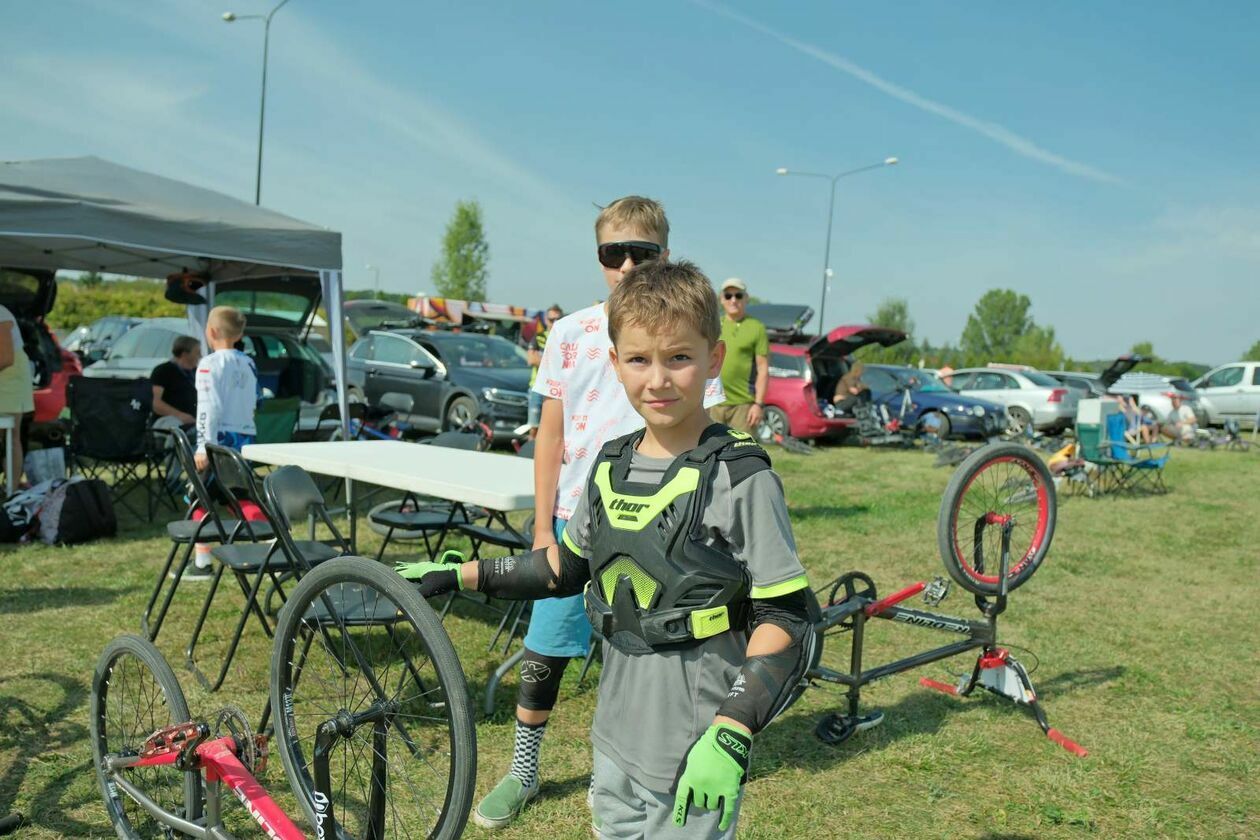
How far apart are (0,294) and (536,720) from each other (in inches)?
356

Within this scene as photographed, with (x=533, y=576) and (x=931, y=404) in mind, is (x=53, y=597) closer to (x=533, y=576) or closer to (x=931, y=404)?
(x=533, y=576)

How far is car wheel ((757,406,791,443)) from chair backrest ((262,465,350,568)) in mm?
11447

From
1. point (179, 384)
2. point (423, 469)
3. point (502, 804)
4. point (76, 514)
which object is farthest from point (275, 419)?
point (502, 804)

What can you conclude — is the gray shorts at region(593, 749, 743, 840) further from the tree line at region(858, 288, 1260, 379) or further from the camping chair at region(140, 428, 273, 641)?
the tree line at region(858, 288, 1260, 379)

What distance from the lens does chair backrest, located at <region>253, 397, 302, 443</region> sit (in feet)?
25.2

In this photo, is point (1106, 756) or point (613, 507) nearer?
point (613, 507)

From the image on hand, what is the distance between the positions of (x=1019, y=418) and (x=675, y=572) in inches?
743

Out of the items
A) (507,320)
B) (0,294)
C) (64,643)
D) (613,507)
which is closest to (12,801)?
(64,643)

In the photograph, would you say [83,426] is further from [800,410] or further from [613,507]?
[800,410]

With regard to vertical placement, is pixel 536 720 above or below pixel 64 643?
above

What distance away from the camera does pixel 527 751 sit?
2996 millimetres

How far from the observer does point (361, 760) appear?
2.00 m

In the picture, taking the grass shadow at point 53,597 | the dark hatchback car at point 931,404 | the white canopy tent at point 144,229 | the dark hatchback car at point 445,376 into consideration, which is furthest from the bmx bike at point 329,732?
the dark hatchback car at point 931,404

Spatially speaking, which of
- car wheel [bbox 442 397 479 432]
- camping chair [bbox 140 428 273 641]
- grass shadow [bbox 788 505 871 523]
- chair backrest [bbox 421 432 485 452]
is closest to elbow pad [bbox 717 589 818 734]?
camping chair [bbox 140 428 273 641]
